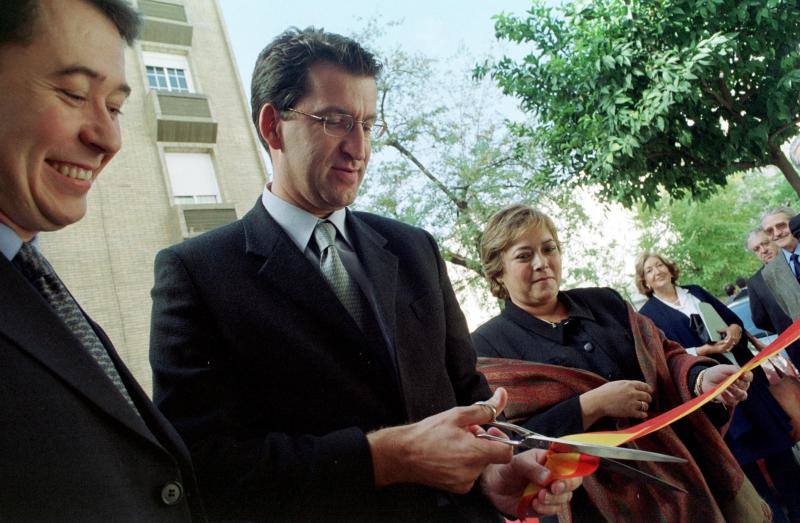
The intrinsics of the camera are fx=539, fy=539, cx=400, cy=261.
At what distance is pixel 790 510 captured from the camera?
311cm

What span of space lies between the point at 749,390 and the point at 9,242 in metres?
3.76

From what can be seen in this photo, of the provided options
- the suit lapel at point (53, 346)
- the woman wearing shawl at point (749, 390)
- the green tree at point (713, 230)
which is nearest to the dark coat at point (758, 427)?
the woman wearing shawl at point (749, 390)

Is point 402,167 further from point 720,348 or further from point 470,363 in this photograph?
point 470,363

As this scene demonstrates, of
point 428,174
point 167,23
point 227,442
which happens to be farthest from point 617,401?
point 167,23

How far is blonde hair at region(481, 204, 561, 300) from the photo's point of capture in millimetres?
2748

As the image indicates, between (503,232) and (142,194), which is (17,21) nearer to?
(503,232)

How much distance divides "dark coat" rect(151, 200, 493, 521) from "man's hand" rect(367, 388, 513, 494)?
0.05 meters

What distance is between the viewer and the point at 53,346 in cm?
87

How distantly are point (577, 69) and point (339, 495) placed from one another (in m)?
7.24

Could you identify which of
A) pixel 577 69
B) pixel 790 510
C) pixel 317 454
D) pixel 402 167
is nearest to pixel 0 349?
pixel 317 454

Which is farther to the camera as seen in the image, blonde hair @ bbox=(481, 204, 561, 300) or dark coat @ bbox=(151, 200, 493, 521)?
blonde hair @ bbox=(481, 204, 561, 300)

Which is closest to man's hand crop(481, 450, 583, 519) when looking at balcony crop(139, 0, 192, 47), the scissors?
the scissors

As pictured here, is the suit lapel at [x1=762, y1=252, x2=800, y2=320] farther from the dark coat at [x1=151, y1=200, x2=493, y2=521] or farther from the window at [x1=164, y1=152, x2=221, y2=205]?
the window at [x1=164, y1=152, x2=221, y2=205]

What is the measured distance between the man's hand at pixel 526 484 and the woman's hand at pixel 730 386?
3.70 feet
